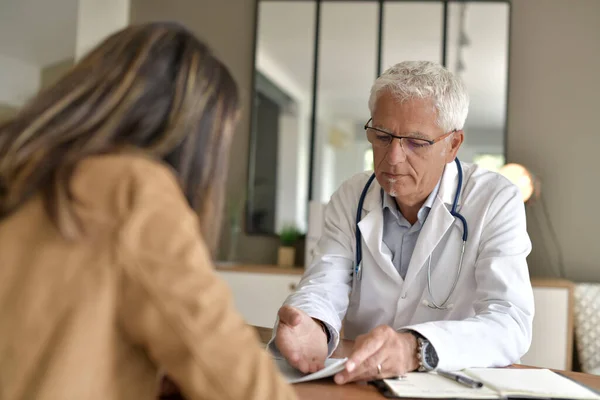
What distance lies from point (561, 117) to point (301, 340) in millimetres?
2973

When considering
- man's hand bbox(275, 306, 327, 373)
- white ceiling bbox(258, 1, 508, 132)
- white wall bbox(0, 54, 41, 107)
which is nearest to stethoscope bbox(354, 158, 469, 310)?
man's hand bbox(275, 306, 327, 373)

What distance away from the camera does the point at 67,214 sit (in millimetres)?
694

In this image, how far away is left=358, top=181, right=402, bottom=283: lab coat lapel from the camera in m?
1.76

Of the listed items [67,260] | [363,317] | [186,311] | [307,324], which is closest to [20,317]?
[67,260]

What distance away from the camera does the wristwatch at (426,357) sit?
4.14 ft

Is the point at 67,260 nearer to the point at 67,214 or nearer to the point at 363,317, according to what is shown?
the point at 67,214

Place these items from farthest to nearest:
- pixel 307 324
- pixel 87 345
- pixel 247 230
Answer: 1. pixel 247 230
2. pixel 307 324
3. pixel 87 345

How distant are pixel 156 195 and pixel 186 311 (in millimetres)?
136

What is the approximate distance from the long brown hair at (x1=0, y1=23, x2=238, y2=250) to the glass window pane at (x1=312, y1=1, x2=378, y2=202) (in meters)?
3.03

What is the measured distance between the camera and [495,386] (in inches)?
42.8

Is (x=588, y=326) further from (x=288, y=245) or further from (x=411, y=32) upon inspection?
(x=411, y=32)

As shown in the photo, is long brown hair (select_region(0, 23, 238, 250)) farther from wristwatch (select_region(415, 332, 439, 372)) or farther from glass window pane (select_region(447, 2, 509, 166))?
glass window pane (select_region(447, 2, 509, 166))

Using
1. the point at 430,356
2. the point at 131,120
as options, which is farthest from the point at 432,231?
the point at 131,120

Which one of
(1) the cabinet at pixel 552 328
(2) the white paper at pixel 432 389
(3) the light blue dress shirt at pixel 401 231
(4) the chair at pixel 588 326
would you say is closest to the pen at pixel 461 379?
(2) the white paper at pixel 432 389
